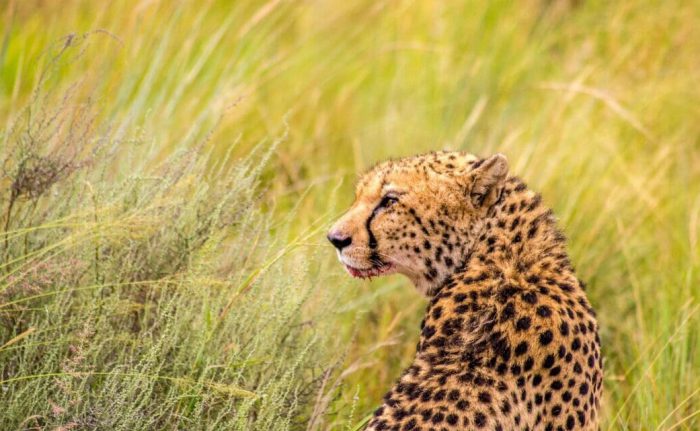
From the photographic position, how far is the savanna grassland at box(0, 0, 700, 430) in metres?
3.02

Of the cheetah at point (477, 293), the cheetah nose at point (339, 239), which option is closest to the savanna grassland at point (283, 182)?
the cheetah nose at point (339, 239)

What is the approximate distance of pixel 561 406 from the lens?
2777mm

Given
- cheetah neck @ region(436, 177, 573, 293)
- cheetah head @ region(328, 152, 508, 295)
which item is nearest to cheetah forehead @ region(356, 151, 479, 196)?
cheetah head @ region(328, 152, 508, 295)

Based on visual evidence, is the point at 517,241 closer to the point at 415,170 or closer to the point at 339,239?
the point at 415,170

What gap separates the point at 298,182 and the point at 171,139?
1.96ft

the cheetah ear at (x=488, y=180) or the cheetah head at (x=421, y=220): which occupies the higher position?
the cheetah ear at (x=488, y=180)

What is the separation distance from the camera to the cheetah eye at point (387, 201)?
10.5ft

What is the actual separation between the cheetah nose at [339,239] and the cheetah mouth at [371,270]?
2.2 inches

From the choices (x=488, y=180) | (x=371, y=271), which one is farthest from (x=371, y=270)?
(x=488, y=180)

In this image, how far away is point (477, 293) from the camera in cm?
293

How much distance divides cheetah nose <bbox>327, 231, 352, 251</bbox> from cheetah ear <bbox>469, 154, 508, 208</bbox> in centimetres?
35

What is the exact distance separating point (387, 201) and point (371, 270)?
0.63 feet

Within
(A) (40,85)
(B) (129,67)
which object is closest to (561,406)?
(A) (40,85)

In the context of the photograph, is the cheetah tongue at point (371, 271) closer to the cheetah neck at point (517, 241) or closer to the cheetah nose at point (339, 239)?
the cheetah nose at point (339, 239)
